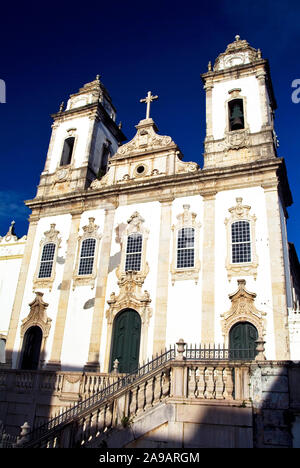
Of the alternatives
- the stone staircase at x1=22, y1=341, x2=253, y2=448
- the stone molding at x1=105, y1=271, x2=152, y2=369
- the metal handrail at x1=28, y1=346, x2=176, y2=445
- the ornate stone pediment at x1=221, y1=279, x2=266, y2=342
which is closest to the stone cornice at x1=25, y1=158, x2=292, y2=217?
the stone molding at x1=105, y1=271, x2=152, y2=369

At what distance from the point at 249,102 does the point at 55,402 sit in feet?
47.2

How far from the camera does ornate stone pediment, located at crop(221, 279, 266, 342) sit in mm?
13547

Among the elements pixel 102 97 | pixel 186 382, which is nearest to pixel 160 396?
pixel 186 382

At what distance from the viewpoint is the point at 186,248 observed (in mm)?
15945

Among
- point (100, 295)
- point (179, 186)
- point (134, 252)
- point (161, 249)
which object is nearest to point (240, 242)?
point (161, 249)

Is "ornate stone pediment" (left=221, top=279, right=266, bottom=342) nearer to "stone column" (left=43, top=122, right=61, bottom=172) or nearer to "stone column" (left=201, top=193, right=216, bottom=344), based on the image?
"stone column" (left=201, top=193, right=216, bottom=344)

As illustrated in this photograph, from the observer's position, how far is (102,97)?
23.3 metres

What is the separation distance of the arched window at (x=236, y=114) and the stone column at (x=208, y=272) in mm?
4017

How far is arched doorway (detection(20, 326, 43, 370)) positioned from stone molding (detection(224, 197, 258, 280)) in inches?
340

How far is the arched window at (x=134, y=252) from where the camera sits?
54.4 feet

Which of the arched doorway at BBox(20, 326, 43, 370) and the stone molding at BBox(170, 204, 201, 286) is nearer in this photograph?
the stone molding at BBox(170, 204, 201, 286)

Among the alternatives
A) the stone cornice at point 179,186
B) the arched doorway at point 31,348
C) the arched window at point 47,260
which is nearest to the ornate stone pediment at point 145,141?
the stone cornice at point 179,186

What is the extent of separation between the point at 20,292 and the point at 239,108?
13.0 m

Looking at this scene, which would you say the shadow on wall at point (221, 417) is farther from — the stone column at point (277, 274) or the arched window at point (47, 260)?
the arched window at point (47, 260)
